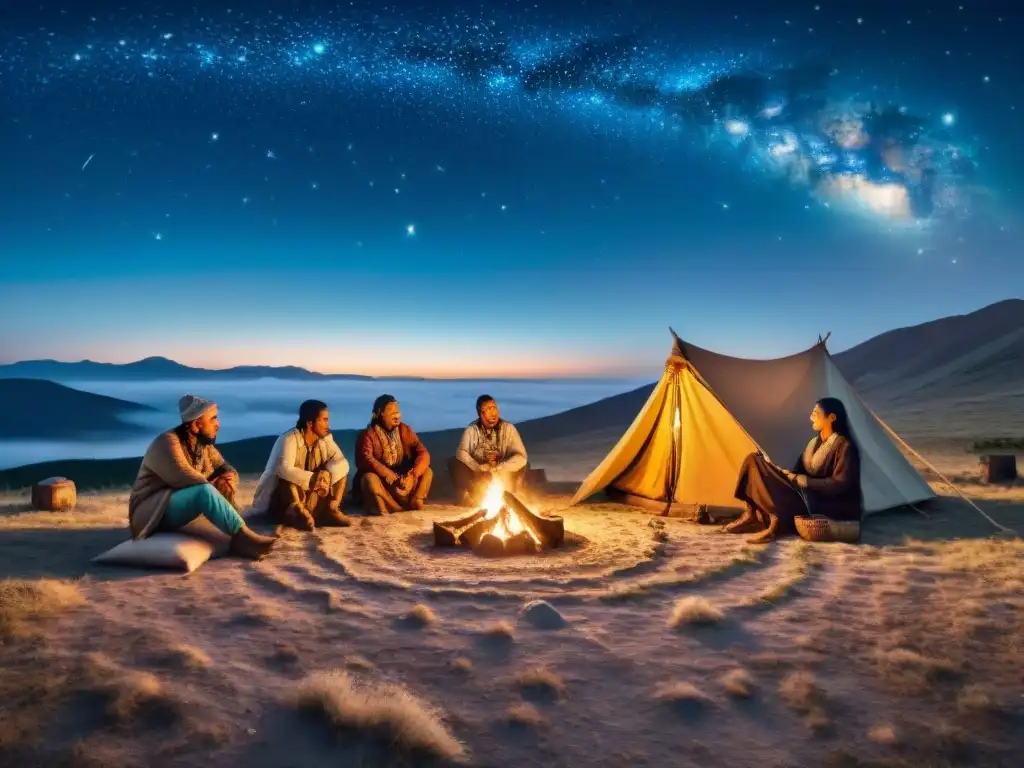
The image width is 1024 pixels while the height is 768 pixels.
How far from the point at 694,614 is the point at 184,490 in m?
3.83

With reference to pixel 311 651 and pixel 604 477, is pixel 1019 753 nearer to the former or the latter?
pixel 311 651

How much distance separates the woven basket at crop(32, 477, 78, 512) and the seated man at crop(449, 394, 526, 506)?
14.7 feet

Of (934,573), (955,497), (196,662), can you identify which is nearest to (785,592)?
(934,573)

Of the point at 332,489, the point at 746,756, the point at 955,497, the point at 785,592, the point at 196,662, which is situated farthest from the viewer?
the point at 955,497

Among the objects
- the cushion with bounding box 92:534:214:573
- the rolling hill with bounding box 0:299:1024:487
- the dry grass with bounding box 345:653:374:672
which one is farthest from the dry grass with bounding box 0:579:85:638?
the rolling hill with bounding box 0:299:1024:487

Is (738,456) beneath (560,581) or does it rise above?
above

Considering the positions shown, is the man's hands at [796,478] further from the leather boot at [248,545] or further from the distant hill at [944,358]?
the distant hill at [944,358]

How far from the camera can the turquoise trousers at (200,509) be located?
19.6ft

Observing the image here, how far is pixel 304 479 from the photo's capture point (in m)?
7.47

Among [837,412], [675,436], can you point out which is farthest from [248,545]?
[837,412]

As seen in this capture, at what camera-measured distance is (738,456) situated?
8.74m

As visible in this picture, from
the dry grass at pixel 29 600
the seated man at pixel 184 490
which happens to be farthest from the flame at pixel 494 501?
the dry grass at pixel 29 600

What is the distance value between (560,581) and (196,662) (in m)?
2.53

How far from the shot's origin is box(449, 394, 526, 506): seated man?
880 centimetres
